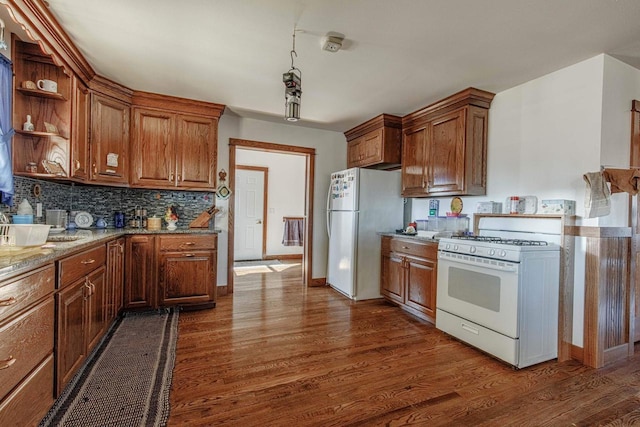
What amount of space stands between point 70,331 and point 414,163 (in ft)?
11.3

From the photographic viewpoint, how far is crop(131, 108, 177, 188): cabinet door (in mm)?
3291

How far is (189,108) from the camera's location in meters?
3.46

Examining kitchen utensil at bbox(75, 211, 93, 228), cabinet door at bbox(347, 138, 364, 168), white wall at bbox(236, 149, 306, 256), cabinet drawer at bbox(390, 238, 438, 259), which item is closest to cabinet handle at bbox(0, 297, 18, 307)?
kitchen utensil at bbox(75, 211, 93, 228)

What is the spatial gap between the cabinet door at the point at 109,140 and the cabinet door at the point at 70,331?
4.80 ft

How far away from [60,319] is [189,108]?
99.7 inches

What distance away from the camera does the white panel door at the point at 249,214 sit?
6355 millimetres

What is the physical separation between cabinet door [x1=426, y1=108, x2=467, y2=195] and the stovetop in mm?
638

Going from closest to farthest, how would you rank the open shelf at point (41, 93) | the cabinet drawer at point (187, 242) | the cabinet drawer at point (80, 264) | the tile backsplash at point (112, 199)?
1. the cabinet drawer at point (80, 264)
2. the open shelf at point (41, 93)
3. the tile backsplash at point (112, 199)
4. the cabinet drawer at point (187, 242)

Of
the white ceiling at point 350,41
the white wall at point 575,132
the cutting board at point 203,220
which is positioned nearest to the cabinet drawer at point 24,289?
the white ceiling at point 350,41

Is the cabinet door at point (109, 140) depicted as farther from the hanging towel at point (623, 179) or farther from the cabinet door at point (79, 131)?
the hanging towel at point (623, 179)

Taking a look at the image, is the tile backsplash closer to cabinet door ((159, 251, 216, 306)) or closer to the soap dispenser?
the soap dispenser

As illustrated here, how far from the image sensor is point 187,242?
3227 millimetres

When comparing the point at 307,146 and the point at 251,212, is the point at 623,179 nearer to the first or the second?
the point at 307,146

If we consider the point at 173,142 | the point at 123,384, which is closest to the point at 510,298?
the point at 123,384
